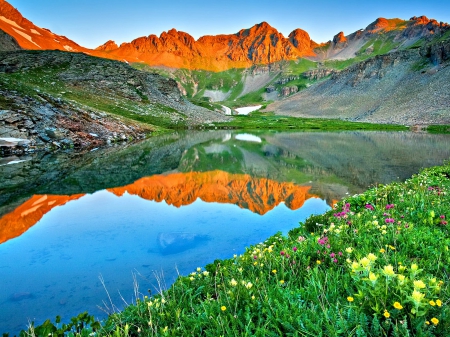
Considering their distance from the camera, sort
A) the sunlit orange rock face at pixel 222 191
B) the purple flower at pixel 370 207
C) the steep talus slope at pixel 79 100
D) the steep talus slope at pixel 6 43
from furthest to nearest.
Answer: the steep talus slope at pixel 6 43, the steep talus slope at pixel 79 100, the sunlit orange rock face at pixel 222 191, the purple flower at pixel 370 207

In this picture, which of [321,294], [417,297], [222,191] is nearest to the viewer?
[417,297]

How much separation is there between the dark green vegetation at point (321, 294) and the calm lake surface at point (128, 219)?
1049mm

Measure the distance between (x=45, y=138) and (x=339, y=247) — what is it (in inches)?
2022

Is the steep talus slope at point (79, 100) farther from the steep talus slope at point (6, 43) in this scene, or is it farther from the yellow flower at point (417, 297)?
the steep talus slope at point (6, 43)

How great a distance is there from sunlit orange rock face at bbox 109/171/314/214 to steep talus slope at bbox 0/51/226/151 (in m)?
31.0

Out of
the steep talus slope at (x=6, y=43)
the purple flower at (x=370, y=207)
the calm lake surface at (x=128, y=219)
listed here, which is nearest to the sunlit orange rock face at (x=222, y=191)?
the calm lake surface at (x=128, y=219)

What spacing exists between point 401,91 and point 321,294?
594ft

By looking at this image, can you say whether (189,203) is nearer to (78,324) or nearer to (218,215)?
(218,215)

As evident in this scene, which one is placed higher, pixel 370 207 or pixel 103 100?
pixel 103 100

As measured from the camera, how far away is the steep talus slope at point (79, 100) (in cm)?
4709

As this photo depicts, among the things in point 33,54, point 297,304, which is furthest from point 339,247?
point 33,54

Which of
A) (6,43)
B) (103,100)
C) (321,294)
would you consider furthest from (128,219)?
(6,43)

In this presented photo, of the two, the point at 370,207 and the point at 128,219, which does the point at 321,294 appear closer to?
the point at 370,207

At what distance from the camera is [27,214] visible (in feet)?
51.0
